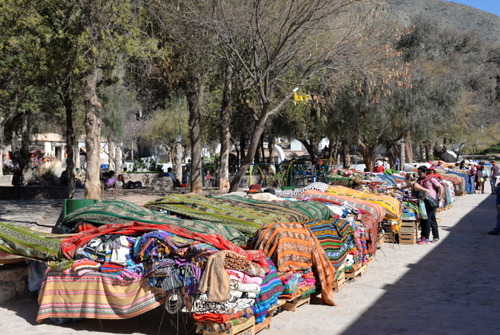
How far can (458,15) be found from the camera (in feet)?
470

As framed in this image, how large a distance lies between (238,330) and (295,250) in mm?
1624

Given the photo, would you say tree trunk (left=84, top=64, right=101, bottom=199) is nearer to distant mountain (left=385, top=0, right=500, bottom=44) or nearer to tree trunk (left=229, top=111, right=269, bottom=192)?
tree trunk (left=229, top=111, right=269, bottom=192)

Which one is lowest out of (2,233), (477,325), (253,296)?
(477,325)

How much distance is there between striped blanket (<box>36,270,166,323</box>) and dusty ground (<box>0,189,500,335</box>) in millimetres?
224

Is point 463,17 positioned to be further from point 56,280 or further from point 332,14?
point 56,280

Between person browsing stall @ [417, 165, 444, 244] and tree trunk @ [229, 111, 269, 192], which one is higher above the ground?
tree trunk @ [229, 111, 269, 192]

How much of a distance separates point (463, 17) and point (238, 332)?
5918 inches

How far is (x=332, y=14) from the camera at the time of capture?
14.5 meters

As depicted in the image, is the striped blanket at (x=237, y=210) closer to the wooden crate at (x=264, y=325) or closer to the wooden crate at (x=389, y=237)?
the wooden crate at (x=264, y=325)

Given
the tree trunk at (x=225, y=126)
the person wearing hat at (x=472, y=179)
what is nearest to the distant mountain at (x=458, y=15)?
the person wearing hat at (x=472, y=179)

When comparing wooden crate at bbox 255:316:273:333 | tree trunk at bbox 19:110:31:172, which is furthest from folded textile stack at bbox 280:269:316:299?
tree trunk at bbox 19:110:31:172

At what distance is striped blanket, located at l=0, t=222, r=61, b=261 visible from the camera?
6.93 m

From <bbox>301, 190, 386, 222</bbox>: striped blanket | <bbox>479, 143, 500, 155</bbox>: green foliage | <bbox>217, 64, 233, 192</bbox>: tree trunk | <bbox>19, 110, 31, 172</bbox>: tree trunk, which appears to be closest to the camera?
<bbox>301, 190, 386, 222</bbox>: striped blanket

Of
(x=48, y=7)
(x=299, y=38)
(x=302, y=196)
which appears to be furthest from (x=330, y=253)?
(x=48, y=7)
